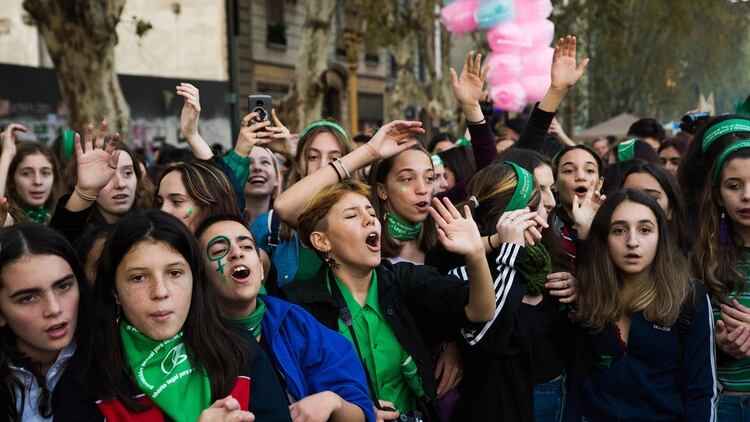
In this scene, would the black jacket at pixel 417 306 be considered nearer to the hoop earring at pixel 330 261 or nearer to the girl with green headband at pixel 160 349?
the hoop earring at pixel 330 261

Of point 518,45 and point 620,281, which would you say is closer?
point 620,281

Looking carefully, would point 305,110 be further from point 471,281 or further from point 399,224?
point 471,281

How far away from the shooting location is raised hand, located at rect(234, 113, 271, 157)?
168 inches

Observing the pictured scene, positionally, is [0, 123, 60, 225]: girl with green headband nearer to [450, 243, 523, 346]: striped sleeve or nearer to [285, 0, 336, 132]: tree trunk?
[450, 243, 523, 346]: striped sleeve

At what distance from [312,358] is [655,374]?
1.43m

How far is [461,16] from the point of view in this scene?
6984 mm

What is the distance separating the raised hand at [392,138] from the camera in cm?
381

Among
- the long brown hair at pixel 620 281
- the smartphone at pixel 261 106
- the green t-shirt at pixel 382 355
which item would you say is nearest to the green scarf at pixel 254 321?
the green t-shirt at pixel 382 355

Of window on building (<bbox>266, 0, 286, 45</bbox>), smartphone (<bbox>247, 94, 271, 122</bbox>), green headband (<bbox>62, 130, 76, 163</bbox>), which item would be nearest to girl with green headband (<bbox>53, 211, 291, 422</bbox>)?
smartphone (<bbox>247, 94, 271, 122</bbox>)

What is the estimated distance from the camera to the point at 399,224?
4039mm

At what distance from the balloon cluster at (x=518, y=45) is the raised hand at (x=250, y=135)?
2.65 m

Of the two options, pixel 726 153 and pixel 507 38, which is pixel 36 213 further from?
pixel 726 153

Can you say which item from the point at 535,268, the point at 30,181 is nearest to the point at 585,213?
the point at 535,268

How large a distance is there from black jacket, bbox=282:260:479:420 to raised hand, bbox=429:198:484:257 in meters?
0.24
